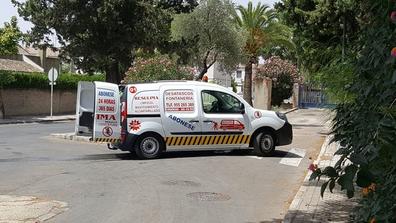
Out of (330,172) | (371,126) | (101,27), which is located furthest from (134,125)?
(101,27)

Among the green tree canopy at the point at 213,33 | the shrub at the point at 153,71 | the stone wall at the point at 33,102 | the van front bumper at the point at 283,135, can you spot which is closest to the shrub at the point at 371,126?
the van front bumper at the point at 283,135

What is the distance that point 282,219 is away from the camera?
759cm

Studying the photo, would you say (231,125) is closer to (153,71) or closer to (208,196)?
(208,196)

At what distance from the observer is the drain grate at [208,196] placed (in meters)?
8.87

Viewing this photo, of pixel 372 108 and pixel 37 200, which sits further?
pixel 37 200

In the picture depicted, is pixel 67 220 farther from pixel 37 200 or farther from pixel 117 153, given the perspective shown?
pixel 117 153

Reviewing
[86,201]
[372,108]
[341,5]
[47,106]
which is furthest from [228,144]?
[47,106]

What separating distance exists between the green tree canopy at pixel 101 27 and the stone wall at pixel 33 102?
12.2 ft

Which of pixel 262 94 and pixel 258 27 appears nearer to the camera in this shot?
pixel 258 27

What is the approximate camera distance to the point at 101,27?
100ft

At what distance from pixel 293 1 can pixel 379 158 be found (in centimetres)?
1743

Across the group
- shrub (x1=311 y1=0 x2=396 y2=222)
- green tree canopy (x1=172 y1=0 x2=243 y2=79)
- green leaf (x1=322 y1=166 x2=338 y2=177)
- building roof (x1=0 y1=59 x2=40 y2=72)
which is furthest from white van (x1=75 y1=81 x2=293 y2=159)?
building roof (x1=0 y1=59 x2=40 y2=72)

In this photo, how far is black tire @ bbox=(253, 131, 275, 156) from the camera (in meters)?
14.2

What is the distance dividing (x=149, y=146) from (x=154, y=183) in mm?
3391
